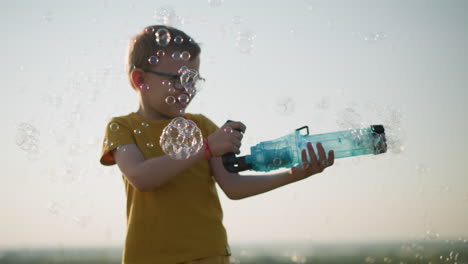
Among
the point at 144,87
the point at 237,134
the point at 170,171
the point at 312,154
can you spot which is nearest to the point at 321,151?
the point at 312,154

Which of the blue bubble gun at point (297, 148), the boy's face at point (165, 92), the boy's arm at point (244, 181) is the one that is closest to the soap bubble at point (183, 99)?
the boy's face at point (165, 92)

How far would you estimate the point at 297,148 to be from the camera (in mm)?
2365

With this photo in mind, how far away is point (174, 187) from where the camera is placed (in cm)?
239

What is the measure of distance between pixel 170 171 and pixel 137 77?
738 mm

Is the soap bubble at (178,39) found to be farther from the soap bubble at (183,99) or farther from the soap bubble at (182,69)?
the soap bubble at (183,99)

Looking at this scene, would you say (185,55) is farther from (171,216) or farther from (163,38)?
(171,216)

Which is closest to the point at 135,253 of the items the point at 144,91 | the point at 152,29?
the point at 144,91

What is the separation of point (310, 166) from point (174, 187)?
71 centimetres

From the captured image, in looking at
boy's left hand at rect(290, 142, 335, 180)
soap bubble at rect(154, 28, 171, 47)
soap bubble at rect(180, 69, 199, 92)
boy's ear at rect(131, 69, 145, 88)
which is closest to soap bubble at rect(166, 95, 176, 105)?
soap bubble at rect(180, 69, 199, 92)

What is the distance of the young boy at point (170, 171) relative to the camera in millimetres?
2275

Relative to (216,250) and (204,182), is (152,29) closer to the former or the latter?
(204,182)

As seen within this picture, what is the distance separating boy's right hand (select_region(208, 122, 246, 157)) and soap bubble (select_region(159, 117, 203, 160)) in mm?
119

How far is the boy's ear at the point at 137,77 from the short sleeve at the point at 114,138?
258 mm

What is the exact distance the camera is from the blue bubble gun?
2.28m
